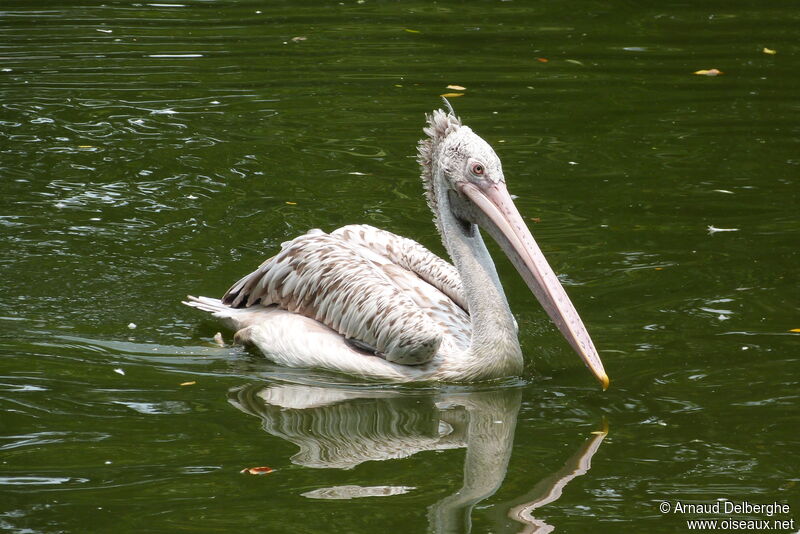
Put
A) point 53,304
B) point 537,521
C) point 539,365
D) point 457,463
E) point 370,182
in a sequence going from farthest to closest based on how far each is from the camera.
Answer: point 370,182, point 53,304, point 539,365, point 457,463, point 537,521

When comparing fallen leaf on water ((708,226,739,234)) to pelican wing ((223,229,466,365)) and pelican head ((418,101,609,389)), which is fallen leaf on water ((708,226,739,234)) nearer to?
pelican wing ((223,229,466,365))

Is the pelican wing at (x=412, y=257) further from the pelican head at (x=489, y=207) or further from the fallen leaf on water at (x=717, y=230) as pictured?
the fallen leaf on water at (x=717, y=230)

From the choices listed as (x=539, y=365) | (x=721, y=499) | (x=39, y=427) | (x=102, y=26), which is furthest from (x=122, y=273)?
(x=102, y=26)

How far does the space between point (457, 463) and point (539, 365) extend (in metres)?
1.12

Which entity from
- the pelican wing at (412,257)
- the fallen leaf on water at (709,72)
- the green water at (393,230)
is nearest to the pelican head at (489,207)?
the green water at (393,230)

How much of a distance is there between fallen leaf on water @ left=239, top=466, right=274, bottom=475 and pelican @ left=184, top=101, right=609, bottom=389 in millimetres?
1077

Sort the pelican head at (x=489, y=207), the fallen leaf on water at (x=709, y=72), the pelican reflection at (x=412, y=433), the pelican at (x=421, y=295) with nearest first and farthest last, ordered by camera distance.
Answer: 1. the pelican reflection at (x=412, y=433)
2. the pelican head at (x=489, y=207)
3. the pelican at (x=421, y=295)
4. the fallen leaf on water at (x=709, y=72)

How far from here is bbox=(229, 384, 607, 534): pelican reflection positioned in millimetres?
4707

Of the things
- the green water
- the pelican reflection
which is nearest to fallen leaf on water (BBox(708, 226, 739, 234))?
the green water

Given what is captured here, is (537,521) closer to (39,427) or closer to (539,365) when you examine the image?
(539,365)

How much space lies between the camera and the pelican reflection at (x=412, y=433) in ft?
15.4

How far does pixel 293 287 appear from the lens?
6.42m

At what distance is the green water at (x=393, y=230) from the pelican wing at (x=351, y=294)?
9.2 inches

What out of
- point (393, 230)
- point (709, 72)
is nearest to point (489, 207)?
point (393, 230)
